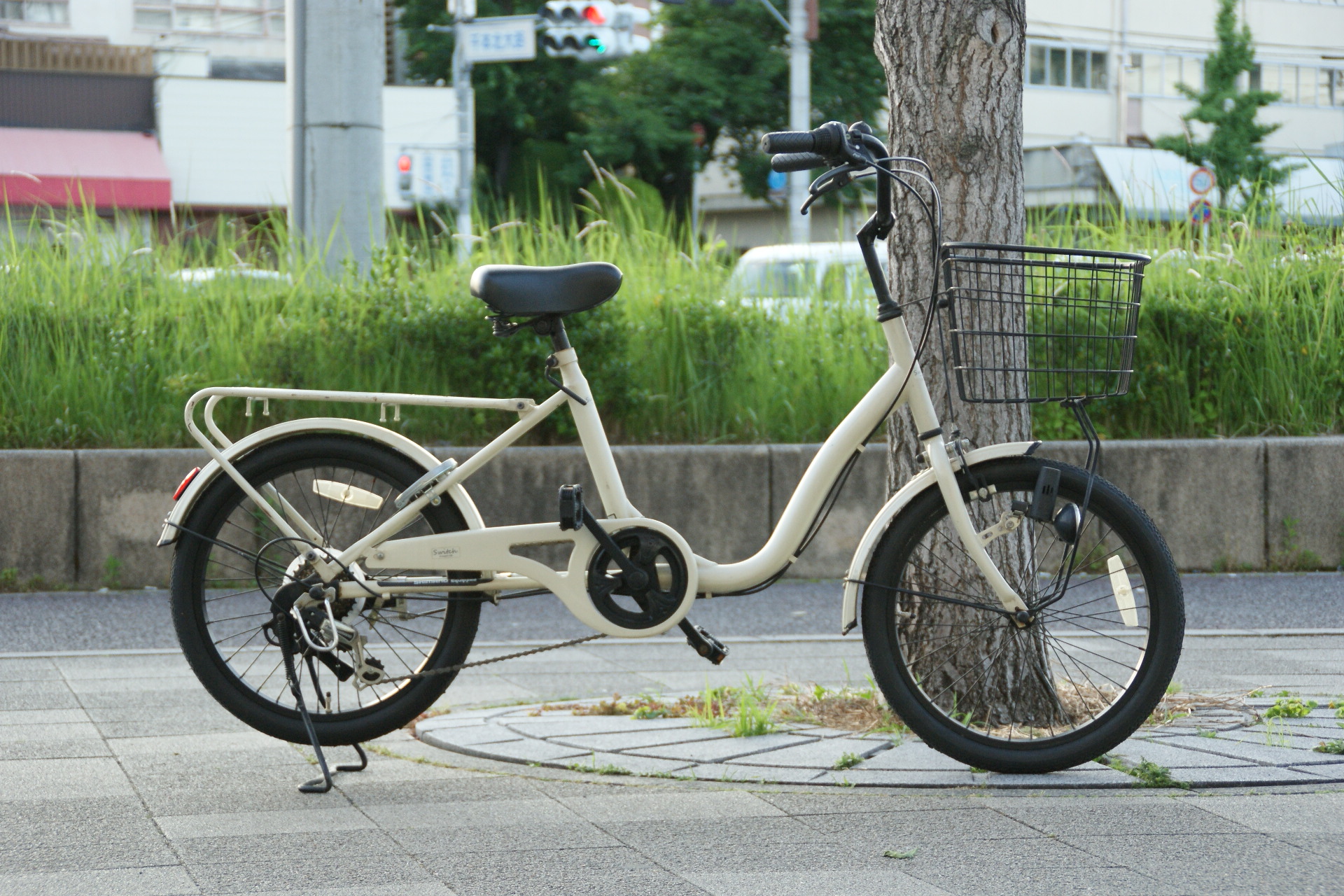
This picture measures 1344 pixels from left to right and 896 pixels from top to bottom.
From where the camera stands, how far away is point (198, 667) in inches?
151

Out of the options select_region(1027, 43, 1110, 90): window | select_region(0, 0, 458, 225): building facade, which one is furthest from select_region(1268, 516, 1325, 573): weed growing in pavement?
select_region(1027, 43, 1110, 90): window

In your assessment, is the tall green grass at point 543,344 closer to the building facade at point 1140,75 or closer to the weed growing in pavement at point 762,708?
the weed growing in pavement at point 762,708

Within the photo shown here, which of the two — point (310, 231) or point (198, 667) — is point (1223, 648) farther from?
A: point (310, 231)

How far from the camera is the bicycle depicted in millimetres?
3660

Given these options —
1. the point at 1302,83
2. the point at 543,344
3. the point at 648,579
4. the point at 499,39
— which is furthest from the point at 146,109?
the point at 1302,83

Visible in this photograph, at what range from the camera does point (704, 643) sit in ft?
12.3

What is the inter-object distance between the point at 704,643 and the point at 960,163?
5.09ft

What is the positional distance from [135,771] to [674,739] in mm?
1365

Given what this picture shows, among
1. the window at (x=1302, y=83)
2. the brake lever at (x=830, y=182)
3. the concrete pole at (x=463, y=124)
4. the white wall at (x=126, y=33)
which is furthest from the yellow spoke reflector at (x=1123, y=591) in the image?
the window at (x=1302, y=83)

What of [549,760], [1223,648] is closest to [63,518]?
[549,760]

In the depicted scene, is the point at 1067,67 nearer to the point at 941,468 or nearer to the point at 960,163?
the point at 960,163

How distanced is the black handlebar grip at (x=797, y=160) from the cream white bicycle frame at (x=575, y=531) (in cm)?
45

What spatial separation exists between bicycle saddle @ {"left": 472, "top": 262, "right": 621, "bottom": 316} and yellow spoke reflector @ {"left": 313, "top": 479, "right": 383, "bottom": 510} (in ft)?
1.94

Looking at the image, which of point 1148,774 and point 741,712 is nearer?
point 1148,774
